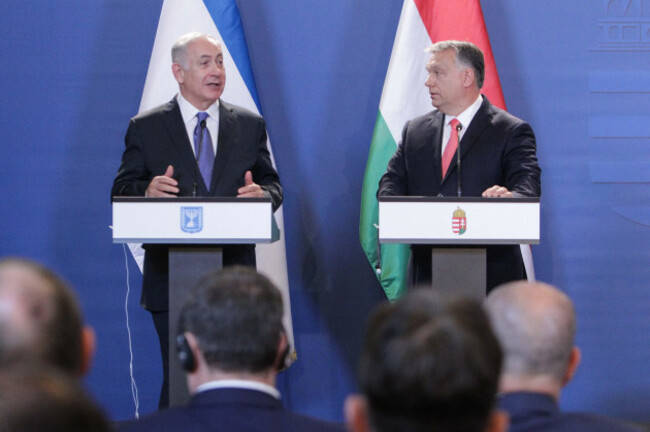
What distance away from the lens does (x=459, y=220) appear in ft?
10.3

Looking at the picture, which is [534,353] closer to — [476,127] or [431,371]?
[431,371]

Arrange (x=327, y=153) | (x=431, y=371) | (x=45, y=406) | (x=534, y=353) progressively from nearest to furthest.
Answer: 1. (x=45, y=406)
2. (x=431, y=371)
3. (x=534, y=353)
4. (x=327, y=153)

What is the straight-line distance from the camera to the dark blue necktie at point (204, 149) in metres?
3.72

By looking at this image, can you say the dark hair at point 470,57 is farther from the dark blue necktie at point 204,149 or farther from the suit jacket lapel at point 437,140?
the dark blue necktie at point 204,149

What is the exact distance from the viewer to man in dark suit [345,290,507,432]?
103 cm

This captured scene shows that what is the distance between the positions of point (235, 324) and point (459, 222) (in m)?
1.62

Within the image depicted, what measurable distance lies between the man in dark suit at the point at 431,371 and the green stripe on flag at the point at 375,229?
3.52 metres

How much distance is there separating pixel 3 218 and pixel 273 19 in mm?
1900

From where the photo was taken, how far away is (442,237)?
10.3 feet

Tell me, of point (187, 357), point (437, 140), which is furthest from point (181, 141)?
point (187, 357)

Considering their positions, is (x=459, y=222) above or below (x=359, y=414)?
above

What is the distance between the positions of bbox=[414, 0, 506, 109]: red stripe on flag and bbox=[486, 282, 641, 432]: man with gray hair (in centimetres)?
298

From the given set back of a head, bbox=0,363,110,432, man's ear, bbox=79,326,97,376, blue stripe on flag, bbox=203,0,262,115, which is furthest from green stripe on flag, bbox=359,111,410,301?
back of a head, bbox=0,363,110,432

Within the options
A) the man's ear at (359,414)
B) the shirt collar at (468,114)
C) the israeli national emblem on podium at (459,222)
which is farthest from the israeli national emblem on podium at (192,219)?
the man's ear at (359,414)
